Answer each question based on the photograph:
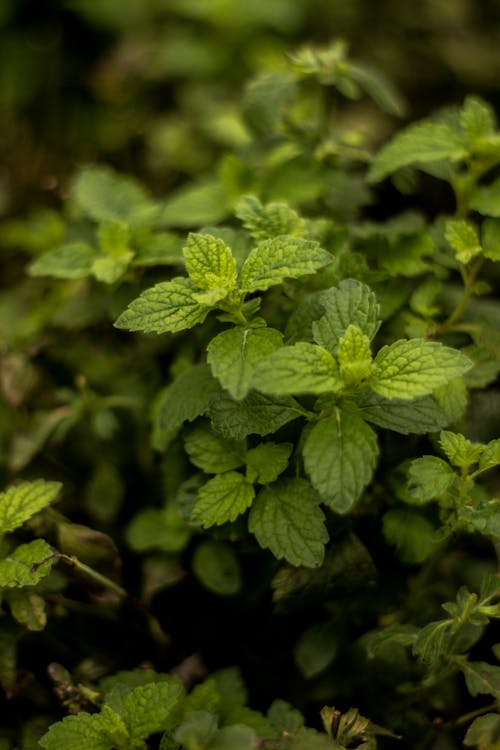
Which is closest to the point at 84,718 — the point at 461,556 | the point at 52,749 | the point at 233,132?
the point at 52,749

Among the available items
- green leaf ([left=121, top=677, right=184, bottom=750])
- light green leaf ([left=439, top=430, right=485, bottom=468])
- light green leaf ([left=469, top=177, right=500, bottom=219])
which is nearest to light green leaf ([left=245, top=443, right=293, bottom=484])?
light green leaf ([left=439, top=430, right=485, bottom=468])

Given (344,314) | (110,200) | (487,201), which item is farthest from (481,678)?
(110,200)

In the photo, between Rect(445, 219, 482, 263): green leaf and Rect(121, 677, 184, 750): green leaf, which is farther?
Rect(445, 219, 482, 263): green leaf

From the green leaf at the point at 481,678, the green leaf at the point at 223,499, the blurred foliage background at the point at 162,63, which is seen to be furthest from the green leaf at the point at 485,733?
the blurred foliage background at the point at 162,63

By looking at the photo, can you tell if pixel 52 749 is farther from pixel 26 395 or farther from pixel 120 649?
pixel 26 395

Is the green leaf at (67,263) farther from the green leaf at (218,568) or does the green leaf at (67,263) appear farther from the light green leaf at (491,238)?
the light green leaf at (491,238)

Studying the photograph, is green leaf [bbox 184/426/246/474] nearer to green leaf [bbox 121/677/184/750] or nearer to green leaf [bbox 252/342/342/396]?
green leaf [bbox 252/342/342/396]

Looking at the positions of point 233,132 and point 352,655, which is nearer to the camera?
point 352,655
